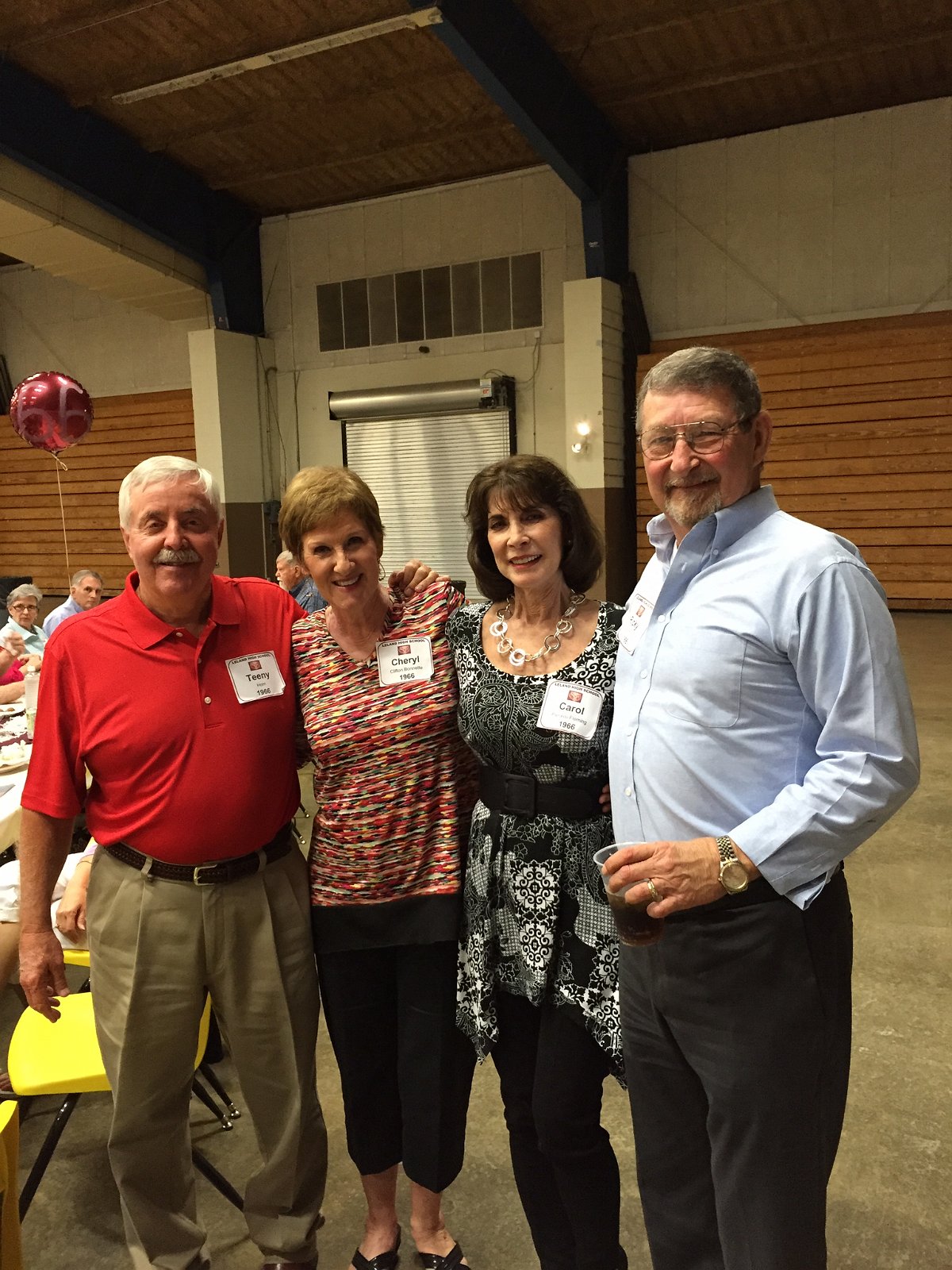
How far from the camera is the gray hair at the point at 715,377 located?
1314mm

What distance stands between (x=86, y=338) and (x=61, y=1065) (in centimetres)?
1376

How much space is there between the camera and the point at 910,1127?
7.96 feet

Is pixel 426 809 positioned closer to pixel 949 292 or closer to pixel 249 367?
pixel 949 292

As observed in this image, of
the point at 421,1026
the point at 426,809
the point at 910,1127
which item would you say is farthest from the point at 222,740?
the point at 910,1127

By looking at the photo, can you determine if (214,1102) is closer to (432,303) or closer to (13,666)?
(13,666)

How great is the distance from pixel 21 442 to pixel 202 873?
14.3 m

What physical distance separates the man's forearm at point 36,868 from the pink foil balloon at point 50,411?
7.44 metres

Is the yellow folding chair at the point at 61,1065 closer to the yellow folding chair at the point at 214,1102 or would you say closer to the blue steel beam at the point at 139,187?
the yellow folding chair at the point at 214,1102

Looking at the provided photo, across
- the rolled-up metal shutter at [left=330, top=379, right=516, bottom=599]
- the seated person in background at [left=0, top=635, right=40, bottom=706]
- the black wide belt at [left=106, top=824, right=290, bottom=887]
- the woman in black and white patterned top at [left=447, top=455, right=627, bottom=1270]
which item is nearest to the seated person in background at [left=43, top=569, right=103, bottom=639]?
the seated person in background at [left=0, top=635, right=40, bottom=706]

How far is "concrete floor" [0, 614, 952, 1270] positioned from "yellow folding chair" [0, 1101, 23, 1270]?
0.55 metres

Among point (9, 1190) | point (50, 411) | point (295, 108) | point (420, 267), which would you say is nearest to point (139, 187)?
point (295, 108)

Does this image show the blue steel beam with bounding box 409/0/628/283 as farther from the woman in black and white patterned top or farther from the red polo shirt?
the red polo shirt

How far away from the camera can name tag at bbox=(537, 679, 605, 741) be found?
63.0 inches

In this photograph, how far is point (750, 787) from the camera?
1.30 metres
